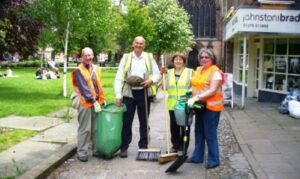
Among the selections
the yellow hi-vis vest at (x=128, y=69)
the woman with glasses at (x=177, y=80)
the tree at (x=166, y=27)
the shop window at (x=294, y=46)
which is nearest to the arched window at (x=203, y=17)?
the tree at (x=166, y=27)

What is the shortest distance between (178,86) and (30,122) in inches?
197

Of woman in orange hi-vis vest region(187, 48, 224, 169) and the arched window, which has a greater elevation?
the arched window

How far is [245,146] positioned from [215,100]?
6.91 ft

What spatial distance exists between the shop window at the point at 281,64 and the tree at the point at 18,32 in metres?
9.81

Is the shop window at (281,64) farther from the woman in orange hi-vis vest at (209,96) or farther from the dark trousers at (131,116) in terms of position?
the woman in orange hi-vis vest at (209,96)

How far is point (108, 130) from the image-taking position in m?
7.94

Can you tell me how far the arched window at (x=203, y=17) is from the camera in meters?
55.7

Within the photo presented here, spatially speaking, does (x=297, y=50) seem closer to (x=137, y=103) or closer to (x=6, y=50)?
(x=137, y=103)

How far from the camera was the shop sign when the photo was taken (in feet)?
48.9

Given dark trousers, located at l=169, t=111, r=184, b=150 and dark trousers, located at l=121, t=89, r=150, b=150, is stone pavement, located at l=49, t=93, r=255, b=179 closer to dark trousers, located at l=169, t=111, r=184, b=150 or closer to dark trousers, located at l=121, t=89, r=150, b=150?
dark trousers, located at l=121, t=89, r=150, b=150

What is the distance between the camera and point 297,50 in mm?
16531

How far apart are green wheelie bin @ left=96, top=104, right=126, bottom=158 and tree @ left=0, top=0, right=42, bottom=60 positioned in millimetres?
12036

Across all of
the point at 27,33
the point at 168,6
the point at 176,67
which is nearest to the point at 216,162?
the point at 176,67

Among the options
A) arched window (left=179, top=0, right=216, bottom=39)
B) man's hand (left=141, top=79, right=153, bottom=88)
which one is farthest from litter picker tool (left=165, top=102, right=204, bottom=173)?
arched window (left=179, top=0, right=216, bottom=39)
